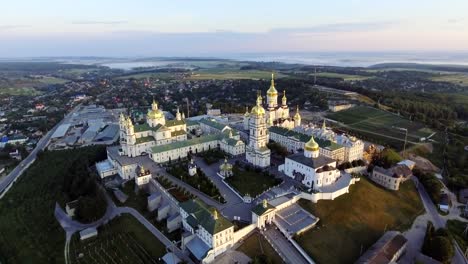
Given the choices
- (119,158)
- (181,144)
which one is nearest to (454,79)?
(181,144)

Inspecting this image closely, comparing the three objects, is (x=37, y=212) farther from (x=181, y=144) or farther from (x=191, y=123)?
(x=191, y=123)

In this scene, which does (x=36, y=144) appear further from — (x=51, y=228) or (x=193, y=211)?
(x=193, y=211)

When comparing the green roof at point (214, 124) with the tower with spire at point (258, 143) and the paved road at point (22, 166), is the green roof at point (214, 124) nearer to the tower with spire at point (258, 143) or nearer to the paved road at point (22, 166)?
the tower with spire at point (258, 143)

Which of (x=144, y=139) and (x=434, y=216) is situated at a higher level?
(x=144, y=139)

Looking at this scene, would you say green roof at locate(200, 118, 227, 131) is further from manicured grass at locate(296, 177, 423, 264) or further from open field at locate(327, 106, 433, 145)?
open field at locate(327, 106, 433, 145)

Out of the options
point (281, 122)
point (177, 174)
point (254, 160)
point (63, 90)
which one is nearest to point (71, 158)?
point (177, 174)

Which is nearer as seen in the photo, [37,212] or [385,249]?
[385,249]

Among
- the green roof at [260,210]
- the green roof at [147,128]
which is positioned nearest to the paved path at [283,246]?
the green roof at [260,210]
